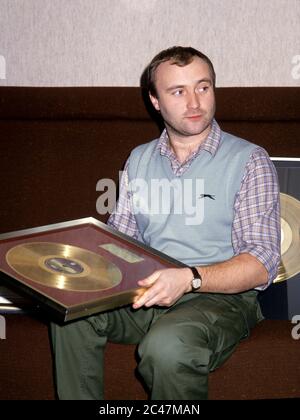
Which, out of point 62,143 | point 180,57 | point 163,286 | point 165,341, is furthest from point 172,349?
point 62,143

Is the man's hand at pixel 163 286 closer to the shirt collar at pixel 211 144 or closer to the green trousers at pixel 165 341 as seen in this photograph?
the green trousers at pixel 165 341

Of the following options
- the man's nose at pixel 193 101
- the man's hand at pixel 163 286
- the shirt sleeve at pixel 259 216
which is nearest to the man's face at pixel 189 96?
the man's nose at pixel 193 101

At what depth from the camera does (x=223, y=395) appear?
1.40m

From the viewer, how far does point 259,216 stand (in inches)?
54.7

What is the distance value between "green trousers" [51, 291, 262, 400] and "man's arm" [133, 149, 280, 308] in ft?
0.23

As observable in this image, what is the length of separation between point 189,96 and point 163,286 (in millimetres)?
555

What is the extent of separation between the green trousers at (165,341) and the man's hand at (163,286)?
82mm

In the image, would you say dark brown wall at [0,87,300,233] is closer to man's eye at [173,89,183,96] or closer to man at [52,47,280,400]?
man at [52,47,280,400]

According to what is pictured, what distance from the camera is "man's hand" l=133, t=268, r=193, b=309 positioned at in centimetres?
117

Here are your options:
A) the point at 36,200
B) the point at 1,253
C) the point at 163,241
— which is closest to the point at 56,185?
the point at 36,200

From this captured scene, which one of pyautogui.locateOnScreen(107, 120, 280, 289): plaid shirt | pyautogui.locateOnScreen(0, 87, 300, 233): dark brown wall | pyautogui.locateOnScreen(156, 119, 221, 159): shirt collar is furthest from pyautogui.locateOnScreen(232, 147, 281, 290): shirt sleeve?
pyautogui.locateOnScreen(0, 87, 300, 233): dark brown wall

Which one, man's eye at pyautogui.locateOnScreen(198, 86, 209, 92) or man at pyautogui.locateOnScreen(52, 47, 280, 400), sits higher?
man's eye at pyautogui.locateOnScreen(198, 86, 209, 92)

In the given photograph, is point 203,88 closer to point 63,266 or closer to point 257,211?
point 257,211
